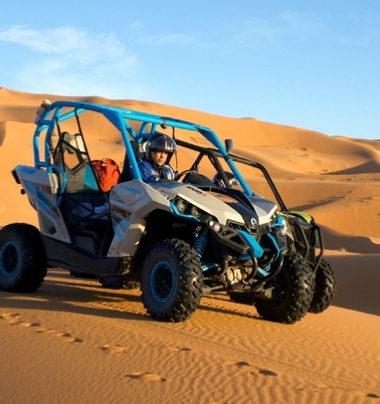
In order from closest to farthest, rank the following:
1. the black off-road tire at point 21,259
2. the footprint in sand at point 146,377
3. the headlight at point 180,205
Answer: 1. the footprint in sand at point 146,377
2. the headlight at point 180,205
3. the black off-road tire at point 21,259

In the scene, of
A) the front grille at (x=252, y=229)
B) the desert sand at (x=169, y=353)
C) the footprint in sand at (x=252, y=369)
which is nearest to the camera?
the desert sand at (x=169, y=353)

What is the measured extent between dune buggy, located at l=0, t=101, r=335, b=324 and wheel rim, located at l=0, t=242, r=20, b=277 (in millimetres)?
11

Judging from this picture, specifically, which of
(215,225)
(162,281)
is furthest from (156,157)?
(162,281)

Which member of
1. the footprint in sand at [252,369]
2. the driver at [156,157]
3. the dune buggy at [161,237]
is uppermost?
the driver at [156,157]

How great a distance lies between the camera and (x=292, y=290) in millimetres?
6668

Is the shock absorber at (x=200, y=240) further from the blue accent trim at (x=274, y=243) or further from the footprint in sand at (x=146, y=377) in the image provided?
the footprint in sand at (x=146, y=377)

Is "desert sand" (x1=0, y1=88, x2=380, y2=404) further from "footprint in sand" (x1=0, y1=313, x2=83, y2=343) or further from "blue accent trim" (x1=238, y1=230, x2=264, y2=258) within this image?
"blue accent trim" (x1=238, y1=230, x2=264, y2=258)

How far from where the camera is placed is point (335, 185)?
34781 millimetres

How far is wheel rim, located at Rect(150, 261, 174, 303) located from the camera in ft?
20.4

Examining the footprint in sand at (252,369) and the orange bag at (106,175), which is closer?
the footprint in sand at (252,369)

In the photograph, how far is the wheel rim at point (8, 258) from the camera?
26.3 feet

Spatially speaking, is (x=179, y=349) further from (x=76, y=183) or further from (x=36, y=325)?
(x=76, y=183)

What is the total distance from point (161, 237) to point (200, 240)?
2.15 ft

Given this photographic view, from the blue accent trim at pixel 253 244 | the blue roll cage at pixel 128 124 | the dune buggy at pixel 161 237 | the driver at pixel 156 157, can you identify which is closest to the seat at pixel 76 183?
the dune buggy at pixel 161 237
